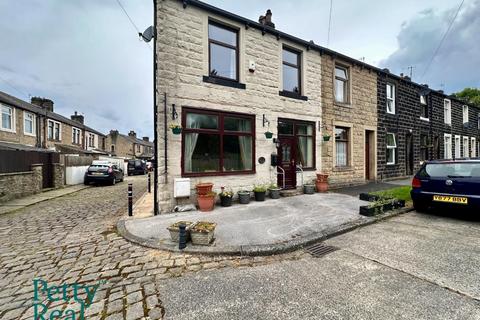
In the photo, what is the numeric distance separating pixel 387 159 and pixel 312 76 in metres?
7.25

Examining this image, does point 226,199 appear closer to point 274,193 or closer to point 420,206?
point 274,193

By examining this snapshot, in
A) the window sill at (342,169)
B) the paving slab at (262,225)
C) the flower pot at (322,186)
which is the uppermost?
the window sill at (342,169)

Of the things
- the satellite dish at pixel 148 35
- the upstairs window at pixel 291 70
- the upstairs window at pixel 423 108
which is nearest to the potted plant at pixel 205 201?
the satellite dish at pixel 148 35

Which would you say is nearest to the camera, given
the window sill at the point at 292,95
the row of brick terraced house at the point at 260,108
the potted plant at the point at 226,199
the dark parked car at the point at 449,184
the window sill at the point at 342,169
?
the dark parked car at the point at 449,184

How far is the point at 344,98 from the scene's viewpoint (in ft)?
38.8

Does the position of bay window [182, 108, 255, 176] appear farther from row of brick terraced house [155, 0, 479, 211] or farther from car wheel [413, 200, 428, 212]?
car wheel [413, 200, 428, 212]

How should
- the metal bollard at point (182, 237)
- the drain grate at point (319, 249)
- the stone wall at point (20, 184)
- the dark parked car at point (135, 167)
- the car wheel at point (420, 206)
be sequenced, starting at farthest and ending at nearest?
the dark parked car at point (135, 167) → the stone wall at point (20, 184) → the car wheel at point (420, 206) → the metal bollard at point (182, 237) → the drain grate at point (319, 249)

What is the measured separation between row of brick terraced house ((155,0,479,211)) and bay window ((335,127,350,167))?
2.0 inches

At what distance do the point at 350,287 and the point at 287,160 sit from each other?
6.83 meters

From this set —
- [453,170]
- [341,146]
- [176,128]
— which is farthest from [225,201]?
[341,146]

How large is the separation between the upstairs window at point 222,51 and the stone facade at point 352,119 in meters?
4.71

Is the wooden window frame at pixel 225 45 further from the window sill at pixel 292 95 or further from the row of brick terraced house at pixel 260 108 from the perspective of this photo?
the window sill at pixel 292 95

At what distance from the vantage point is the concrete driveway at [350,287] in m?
2.52

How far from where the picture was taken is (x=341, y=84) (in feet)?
38.5
